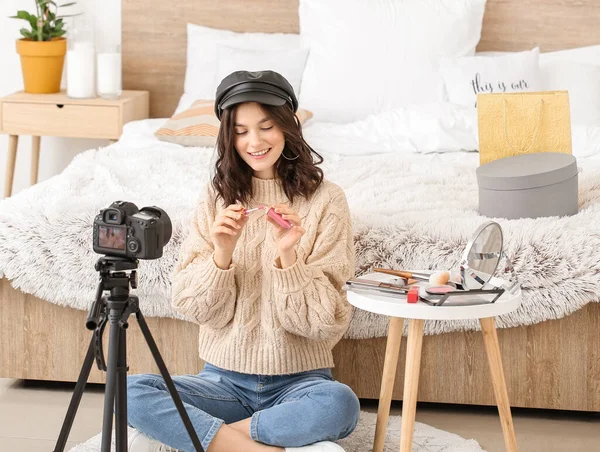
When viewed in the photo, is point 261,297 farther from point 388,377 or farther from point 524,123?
point 524,123

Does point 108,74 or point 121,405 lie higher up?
point 108,74

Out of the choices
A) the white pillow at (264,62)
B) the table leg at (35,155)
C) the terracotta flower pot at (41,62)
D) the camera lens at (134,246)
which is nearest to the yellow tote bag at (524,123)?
the camera lens at (134,246)

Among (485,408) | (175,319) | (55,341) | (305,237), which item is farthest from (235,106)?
(485,408)

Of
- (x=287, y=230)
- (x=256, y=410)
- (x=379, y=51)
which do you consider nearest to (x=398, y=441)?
(x=256, y=410)

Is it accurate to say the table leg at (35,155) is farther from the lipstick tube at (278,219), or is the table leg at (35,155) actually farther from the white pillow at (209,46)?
the lipstick tube at (278,219)

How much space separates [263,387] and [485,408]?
721 millimetres

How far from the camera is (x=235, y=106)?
6.70 ft

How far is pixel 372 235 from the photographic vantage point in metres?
2.39

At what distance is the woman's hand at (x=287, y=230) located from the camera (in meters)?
1.89

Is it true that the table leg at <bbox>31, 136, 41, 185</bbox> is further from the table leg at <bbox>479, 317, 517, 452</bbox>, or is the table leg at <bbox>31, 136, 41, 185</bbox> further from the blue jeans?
the table leg at <bbox>479, 317, 517, 452</bbox>

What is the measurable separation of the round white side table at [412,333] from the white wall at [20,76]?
272 cm

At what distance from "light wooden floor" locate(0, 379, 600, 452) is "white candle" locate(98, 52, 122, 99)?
1.82 meters

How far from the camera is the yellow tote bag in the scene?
102 inches

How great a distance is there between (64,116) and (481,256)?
2601mm
